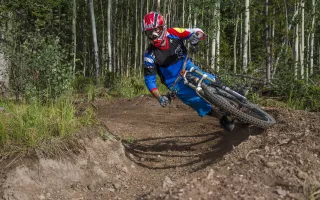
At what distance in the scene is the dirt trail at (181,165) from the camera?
3086 mm

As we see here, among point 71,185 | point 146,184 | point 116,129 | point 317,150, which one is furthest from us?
point 116,129

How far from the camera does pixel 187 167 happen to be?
5223mm

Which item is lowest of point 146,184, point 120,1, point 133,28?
point 146,184

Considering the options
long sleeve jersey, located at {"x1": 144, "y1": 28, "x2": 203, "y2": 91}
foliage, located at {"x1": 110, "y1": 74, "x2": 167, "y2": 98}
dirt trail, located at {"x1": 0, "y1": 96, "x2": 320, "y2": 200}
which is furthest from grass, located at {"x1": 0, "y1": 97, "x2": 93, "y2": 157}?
foliage, located at {"x1": 110, "y1": 74, "x2": 167, "y2": 98}

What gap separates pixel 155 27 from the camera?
18.0 ft

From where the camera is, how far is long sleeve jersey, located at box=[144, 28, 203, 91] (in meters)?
5.74

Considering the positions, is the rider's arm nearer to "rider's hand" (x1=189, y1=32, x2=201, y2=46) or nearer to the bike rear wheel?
"rider's hand" (x1=189, y1=32, x2=201, y2=46)

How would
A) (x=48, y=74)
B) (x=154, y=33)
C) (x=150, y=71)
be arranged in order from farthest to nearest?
(x=48, y=74) → (x=150, y=71) → (x=154, y=33)

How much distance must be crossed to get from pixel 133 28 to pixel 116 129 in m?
23.5

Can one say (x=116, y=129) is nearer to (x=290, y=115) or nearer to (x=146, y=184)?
(x=146, y=184)

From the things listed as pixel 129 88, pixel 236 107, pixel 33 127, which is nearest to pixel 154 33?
pixel 236 107

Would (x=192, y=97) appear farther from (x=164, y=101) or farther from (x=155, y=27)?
(x=155, y=27)

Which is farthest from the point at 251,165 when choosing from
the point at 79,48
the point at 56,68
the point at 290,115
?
the point at 79,48

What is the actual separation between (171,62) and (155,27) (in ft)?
2.33
